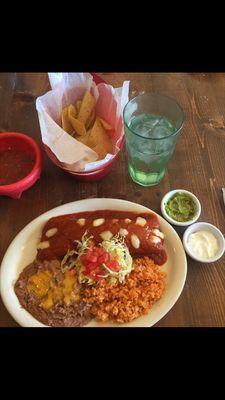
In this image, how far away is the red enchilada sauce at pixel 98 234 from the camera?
150 cm

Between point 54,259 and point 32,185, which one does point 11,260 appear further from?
point 32,185

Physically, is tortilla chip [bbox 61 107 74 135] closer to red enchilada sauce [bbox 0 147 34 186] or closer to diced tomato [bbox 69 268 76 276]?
red enchilada sauce [bbox 0 147 34 186]

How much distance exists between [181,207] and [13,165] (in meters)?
0.73

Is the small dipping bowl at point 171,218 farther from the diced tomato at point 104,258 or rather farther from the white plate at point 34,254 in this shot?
the diced tomato at point 104,258

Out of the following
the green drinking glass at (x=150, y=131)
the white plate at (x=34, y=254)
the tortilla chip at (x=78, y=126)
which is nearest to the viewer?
the white plate at (x=34, y=254)

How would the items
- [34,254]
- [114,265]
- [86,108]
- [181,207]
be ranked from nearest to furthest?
[114,265]
[34,254]
[181,207]
[86,108]

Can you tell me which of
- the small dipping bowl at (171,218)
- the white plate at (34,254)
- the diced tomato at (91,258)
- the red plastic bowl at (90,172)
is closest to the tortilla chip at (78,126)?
the red plastic bowl at (90,172)

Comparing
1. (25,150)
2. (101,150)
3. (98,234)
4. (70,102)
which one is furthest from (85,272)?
(70,102)

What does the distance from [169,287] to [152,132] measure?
2.15 ft

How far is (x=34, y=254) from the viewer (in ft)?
5.08

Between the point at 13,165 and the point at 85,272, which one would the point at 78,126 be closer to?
the point at 13,165

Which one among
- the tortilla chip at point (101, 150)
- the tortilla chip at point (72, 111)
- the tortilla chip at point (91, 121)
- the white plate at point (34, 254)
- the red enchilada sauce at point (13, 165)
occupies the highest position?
the tortilla chip at point (72, 111)

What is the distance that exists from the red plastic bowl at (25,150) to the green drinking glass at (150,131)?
39 cm

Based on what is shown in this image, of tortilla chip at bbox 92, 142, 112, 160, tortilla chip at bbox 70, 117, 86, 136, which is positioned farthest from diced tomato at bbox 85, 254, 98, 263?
tortilla chip at bbox 70, 117, 86, 136
